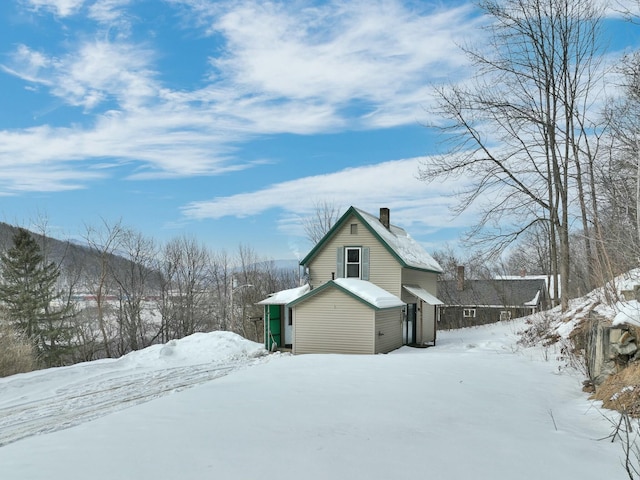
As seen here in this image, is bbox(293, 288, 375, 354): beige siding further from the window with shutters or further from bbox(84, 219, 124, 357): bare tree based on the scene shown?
bbox(84, 219, 124, 357): bare tree

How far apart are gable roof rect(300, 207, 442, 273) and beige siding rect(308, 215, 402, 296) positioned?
22 centimetres

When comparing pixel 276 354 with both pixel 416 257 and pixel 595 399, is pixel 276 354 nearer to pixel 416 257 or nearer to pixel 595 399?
pixel 416 257

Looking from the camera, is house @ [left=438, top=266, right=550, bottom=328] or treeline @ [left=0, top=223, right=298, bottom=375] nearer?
treeline @ [left=0, top=223, right=298, bottom=375]

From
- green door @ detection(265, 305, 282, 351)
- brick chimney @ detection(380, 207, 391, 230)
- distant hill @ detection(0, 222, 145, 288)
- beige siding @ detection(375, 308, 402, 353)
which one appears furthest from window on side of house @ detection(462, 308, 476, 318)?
distant hill @ detection(0, 222, 145, 288)

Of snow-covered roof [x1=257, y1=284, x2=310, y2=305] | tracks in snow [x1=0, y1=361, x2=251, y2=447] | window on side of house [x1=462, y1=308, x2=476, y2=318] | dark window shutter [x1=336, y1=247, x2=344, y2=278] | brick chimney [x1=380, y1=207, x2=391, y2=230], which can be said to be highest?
brick chimney [x1=380, y1=207, x2=391, y2=230]

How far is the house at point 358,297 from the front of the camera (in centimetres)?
1775

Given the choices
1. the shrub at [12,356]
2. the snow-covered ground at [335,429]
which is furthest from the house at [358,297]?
the shrub at [12,356]

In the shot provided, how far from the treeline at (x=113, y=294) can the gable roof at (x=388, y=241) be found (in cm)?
536

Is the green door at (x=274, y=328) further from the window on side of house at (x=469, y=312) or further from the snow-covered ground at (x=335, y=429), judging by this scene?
the window on side of house at (x=469, y=312)

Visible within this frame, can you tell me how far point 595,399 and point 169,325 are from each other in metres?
29.1

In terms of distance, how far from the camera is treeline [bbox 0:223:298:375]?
27.0 meters

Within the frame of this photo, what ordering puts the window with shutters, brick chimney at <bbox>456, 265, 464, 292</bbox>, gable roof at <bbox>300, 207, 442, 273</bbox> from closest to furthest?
gable roof at <bbox>300, 207, 442, 273</bbox>, the window with shutters, brick chimney at <bbox>456, 265, 464, 292</bbox>

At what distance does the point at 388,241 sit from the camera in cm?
2027

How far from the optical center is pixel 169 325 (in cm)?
3206
